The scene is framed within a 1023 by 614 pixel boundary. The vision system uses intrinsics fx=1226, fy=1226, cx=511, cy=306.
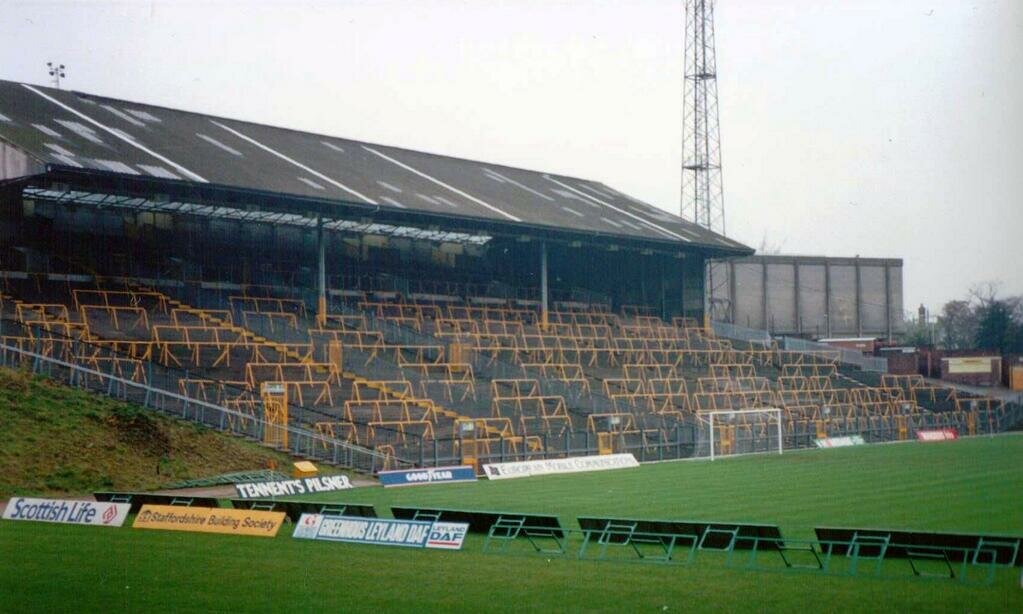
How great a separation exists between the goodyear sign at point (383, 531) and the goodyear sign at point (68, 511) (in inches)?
172

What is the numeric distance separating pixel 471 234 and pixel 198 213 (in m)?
13.0

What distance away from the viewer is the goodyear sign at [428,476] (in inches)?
1355

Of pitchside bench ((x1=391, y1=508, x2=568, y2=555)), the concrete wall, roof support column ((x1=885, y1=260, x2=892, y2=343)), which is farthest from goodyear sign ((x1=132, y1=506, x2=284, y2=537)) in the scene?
roof support column ((x1=885, y1=260, x2=892, y2=343))

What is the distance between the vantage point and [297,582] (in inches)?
653

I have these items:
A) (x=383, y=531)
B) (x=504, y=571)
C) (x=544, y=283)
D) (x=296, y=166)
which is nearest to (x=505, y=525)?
(x=383, y=531)

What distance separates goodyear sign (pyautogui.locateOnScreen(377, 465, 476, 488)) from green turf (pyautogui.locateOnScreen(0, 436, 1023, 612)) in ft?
14.2

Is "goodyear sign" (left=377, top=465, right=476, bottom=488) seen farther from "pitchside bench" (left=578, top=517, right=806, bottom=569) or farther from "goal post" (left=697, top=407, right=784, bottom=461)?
"pitchside bench" (left=578, top=517, right=806, bottom=569)

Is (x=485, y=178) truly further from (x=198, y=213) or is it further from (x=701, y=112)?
(x=198, y=213)

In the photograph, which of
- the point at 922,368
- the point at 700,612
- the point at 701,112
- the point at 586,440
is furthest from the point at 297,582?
the point at 922,368

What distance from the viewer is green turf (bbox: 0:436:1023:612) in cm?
1484

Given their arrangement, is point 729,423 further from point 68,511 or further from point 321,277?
point 68,511

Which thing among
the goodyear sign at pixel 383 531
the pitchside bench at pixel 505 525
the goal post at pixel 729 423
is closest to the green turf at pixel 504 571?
the goodyear sign at pixel 383 531

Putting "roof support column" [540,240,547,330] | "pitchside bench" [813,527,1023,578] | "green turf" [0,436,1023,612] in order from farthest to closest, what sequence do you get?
"roof support column" [540,240,547,330] < "pitchside bench" [813,527,1023,578] < "green turf" [0,436,1023,612]

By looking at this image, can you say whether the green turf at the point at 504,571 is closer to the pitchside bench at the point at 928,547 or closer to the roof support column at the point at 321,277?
the pitchside bench at the point at 928,547
